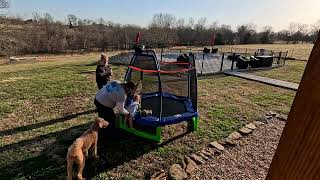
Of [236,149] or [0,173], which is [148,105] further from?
[0,173]

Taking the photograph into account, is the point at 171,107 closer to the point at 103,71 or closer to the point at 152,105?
the point at 152,105

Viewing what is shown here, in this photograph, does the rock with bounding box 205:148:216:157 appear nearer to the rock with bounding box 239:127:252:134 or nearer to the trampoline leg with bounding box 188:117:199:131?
the trampoline leg with bounding box 188:117:199:131

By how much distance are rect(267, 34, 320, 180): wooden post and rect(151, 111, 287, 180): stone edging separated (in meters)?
4.67

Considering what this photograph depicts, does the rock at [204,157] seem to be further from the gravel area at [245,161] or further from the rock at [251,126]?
the rock at [251,126]

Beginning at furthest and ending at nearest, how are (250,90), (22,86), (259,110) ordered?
(250,90) < (22,86) < (259,110)

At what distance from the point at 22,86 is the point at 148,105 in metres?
7.05

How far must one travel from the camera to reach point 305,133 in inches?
26.7

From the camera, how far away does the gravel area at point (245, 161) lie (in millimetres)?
5457

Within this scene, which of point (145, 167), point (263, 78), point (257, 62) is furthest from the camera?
point (257, 62)

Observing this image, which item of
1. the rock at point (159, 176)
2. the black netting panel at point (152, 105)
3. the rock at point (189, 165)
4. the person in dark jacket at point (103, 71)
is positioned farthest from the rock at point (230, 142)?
the person in dark jacket at point (103, 71)

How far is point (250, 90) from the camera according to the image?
495 inches

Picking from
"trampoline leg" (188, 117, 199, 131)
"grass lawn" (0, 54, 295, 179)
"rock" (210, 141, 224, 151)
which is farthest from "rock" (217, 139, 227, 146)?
"trampoline leg" (188, 117, 199, 131)

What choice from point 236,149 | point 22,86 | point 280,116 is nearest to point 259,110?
point 280,116

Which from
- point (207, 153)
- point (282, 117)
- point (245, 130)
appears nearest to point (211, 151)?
point (207, 153)
